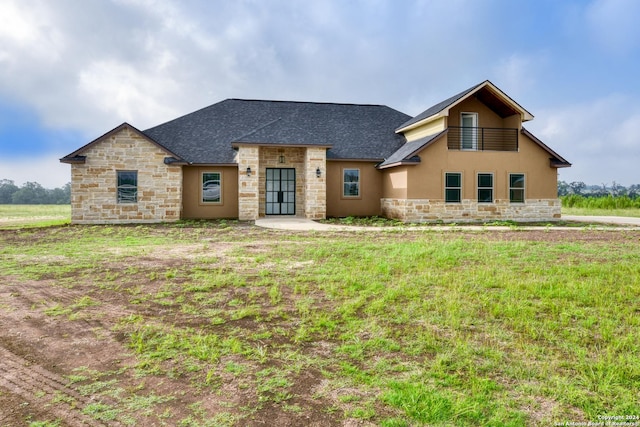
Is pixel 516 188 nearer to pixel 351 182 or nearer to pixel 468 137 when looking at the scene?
pixel 468 137

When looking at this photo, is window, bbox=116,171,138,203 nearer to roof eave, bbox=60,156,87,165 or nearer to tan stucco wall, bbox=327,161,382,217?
roof eave, bbox=60,156,87,165

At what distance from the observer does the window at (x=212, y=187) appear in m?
21.2

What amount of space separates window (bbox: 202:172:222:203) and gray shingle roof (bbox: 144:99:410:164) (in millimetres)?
875

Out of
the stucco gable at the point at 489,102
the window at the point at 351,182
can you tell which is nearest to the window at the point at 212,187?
the window at the point at 351,182

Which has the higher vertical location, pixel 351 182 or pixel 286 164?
pixel 286 164

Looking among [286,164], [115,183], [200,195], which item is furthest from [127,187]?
[286,164]

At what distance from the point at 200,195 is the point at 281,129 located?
539cm

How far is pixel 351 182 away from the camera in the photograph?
72.6 ft

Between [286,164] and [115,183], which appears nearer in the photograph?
Answer: [115,183]

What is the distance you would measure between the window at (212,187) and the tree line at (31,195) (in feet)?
162

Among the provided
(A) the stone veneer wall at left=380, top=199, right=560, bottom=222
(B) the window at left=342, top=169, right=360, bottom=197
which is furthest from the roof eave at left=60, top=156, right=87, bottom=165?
(A) the stone veneer wall at left=380, top=199, right=560, bottom=222

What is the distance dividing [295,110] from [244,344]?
73.2ft

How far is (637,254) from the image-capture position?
9586 millimetres

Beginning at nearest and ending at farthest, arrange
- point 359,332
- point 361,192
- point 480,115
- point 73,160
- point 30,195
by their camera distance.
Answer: point 359,332
point 73,160
point 480,115
point 361,192
point 30,195
